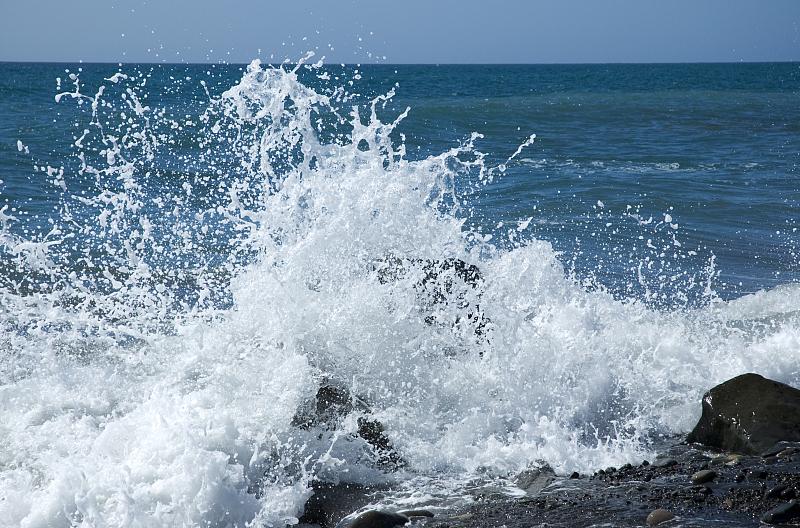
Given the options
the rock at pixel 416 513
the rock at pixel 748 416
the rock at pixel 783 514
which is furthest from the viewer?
the rock at pixel 748 416

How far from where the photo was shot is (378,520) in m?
3.97

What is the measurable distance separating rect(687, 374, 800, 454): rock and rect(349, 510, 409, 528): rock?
6.52 feet

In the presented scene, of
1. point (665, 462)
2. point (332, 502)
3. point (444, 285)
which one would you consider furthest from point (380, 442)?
point (665, 462)

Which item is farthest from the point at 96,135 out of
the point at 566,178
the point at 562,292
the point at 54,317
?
the point at 562,292

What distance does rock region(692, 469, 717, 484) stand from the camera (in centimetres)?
426

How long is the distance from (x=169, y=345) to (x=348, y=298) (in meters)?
1.42

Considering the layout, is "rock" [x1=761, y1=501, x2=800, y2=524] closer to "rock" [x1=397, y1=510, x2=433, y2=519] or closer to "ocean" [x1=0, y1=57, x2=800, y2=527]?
"ocean" [x1=0, y1=57, x2=800, y2=527]

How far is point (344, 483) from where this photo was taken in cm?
452

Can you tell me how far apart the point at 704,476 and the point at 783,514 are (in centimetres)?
55

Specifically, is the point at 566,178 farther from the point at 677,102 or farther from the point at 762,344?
the point at 677,102

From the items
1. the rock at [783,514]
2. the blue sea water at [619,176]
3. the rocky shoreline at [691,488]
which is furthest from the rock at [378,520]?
the blue sea water at [619,176]

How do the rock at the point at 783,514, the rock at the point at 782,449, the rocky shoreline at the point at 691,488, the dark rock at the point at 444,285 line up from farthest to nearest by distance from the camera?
the dark rock at the point at 444,285 → the rock at the point at 782,449 → the rocky shoreline at the point at 691,488 → the rock at the point at 783,514

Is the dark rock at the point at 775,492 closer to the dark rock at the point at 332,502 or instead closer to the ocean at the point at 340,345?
the ocean at the point at 340,345

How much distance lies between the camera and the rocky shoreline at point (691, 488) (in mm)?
3879
